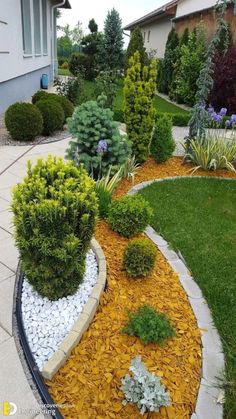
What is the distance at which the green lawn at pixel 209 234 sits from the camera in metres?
2.47

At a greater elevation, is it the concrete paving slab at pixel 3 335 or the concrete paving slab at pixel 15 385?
the concrete paving slab at pixel 3 335

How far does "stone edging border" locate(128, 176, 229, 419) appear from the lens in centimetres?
187

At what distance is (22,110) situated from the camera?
6230 millimetres

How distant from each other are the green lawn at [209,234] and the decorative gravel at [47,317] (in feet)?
3.77

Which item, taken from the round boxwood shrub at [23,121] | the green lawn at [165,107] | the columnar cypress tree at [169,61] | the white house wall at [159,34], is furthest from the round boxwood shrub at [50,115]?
the white house wall at [159,34]

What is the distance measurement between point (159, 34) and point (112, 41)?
3.85m

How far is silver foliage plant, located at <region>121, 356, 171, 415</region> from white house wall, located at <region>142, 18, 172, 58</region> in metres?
21.5

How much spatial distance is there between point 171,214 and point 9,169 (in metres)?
2.80

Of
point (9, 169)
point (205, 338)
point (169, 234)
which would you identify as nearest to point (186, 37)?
point (9, 169)

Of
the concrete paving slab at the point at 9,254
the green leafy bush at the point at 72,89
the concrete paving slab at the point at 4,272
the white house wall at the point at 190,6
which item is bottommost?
the concrete paving slab at the point at 4,272

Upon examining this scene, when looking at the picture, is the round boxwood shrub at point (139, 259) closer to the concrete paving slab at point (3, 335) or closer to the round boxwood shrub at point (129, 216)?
the round boxwood shrub at point (129, 216)

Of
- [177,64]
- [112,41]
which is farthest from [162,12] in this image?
[177,64]

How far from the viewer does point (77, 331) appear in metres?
2.17

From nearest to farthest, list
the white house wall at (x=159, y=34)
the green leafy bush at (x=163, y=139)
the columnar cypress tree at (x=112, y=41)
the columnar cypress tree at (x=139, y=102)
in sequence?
1. the columnar cypress tree at (x=139, y=102)
2. the green leafy bush at (x=163, y=139)
3. the columnar cypress tree at (x=112, y=41)
4. the white house wall at (x=159, y=34)
